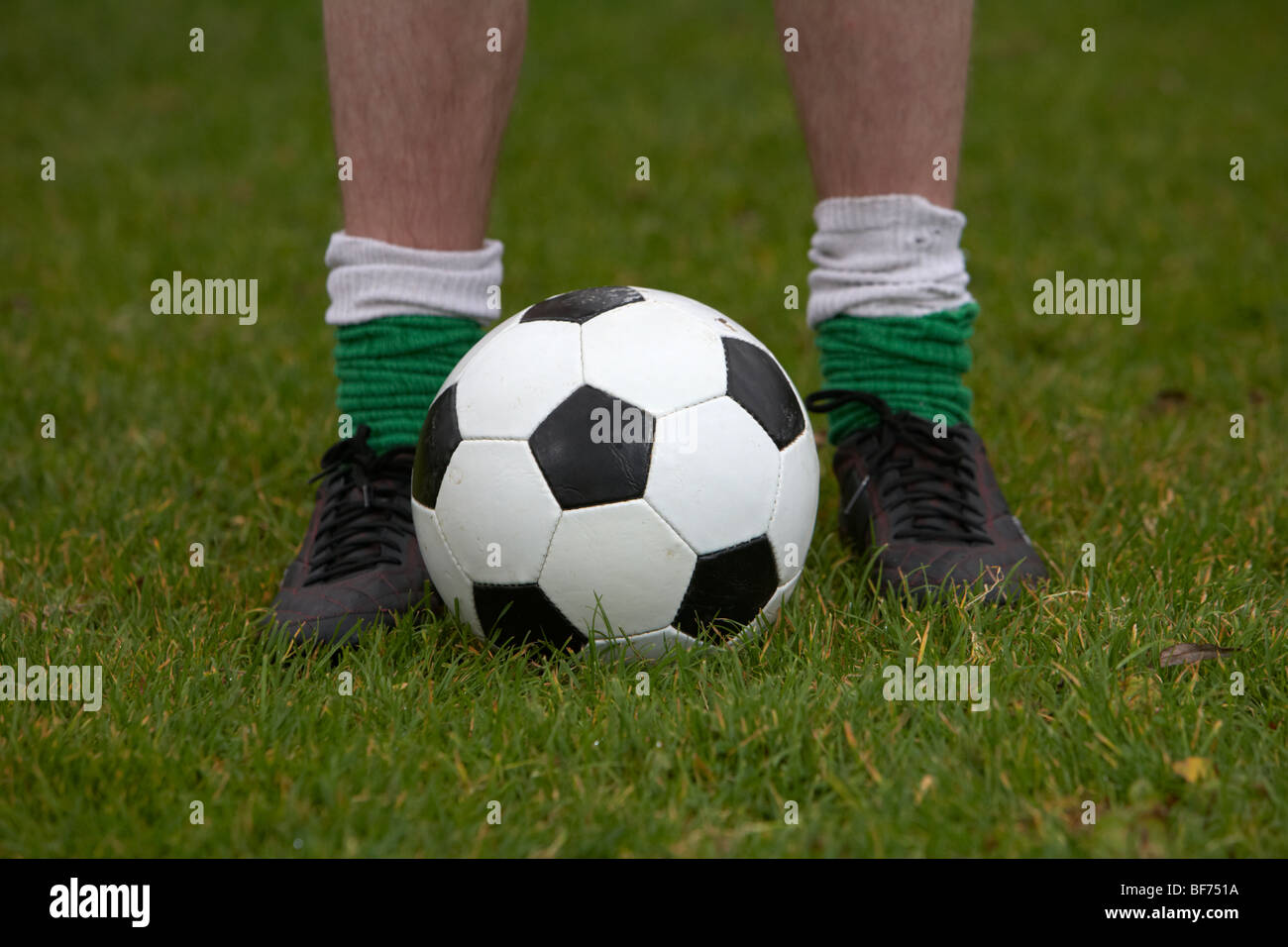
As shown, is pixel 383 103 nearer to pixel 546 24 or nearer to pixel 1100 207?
pixel 1100 207

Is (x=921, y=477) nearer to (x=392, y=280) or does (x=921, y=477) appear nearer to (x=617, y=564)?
(x=617, y=564)

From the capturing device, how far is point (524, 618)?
6.52 ft

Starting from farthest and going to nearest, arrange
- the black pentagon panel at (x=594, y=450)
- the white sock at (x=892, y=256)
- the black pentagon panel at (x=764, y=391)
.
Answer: the white sock at (x=892, y=256) → the black pentagon panel at (x=764, y=391) → the black pentagon panel at (x=594, y=450)

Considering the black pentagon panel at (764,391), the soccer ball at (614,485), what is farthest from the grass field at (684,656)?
the black pentagon panel at (764,391)

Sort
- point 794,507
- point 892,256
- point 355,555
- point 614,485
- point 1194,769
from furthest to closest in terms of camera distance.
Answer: point 892,256
point 355,555
point 794,507
point 614,485
point 1194,769

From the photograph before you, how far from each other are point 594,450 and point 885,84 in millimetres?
1031

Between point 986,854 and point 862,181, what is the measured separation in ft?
4.54

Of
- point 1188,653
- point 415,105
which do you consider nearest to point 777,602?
point 1188,653

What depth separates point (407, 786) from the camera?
169cm

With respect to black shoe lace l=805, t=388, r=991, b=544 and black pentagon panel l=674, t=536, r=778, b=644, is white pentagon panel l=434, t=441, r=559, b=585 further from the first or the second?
black shoe lace l=805, t=388, r=991, b=544

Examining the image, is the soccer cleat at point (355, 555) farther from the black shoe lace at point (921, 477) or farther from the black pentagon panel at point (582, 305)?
the black shoe lace at point (921, 477)

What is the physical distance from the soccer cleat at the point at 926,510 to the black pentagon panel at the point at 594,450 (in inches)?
24.6

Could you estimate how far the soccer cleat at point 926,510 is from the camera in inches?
87.8

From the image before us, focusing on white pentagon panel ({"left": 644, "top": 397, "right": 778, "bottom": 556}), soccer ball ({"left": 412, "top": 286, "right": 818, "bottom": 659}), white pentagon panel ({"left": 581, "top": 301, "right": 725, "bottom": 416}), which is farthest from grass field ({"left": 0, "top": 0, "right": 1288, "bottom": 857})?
white pentagon panel ({"left": 581, "top": 301, "right": 725, "bottom": 416})
